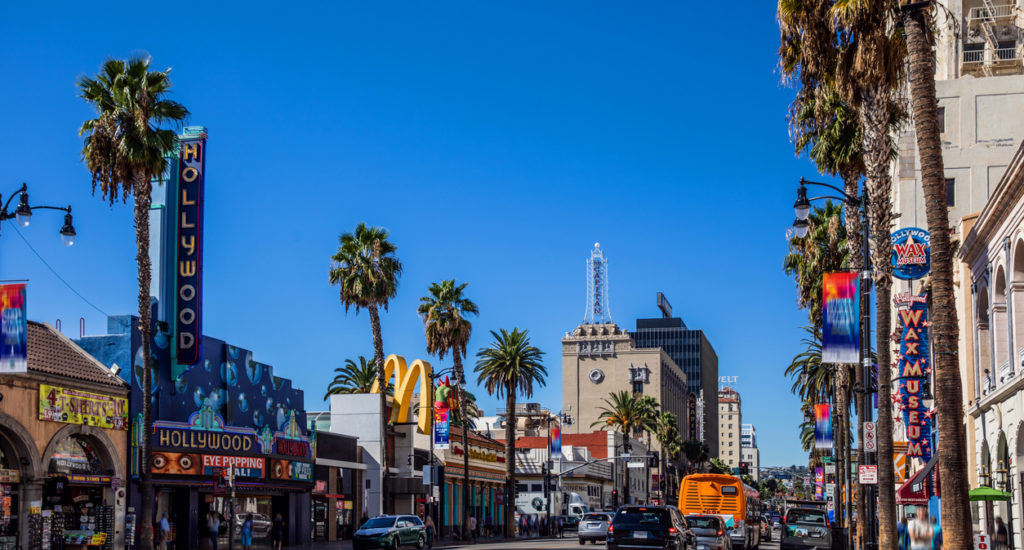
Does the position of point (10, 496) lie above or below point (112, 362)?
below

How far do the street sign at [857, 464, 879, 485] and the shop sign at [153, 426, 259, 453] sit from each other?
2368 centimetres

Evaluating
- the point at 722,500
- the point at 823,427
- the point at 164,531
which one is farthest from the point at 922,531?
the point at 823,427

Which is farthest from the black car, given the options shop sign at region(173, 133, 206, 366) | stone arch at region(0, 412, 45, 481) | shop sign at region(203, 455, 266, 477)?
shop sign at region(173, 133, 206, 366)

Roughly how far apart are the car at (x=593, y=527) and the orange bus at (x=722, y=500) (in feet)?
20.1

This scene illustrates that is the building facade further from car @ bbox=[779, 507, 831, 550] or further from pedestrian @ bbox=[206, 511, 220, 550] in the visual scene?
car @ bbox=[779, 507, 831, 550]

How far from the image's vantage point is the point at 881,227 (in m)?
27.1

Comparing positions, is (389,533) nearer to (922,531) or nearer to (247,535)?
(247,535)

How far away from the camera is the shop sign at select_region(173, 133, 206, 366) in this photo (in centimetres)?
3894

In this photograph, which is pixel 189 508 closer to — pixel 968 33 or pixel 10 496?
pixel 10 496

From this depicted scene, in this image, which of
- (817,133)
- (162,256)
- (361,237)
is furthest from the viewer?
(361,237)

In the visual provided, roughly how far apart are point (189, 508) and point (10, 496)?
9.23 meters

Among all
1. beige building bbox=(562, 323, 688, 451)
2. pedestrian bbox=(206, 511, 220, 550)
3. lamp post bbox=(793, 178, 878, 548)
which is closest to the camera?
lamp post bbox=(793, 178, 878, 548)

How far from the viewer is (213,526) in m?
40.3

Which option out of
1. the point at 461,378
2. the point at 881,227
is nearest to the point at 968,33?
the point at 461,378
